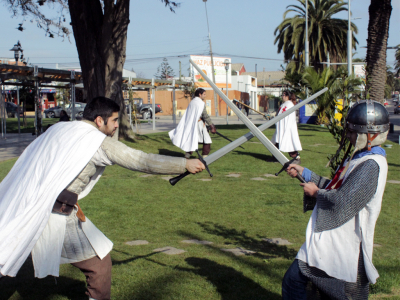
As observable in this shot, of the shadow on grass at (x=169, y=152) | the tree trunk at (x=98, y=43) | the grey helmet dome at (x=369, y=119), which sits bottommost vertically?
the shadow on grass at (x=169, y=152)

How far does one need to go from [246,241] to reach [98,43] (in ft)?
31.8

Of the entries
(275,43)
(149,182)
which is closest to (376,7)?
(149,182)

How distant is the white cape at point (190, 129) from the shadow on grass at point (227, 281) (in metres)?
6.12

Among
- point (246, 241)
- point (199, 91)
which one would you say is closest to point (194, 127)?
point (199, 91)

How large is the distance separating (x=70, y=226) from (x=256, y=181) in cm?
617

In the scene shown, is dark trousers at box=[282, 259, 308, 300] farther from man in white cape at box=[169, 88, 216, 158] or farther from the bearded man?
man in white cape at box=[169, 88, 216, 158]

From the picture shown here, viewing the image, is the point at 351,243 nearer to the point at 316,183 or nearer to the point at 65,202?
the point at 316,183

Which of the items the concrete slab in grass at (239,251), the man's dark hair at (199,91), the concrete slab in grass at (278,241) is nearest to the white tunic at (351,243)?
the concrete slab in grass at (239,251)

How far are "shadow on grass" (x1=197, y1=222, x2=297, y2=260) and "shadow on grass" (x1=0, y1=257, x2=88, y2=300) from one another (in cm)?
192

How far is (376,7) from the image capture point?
615 inches

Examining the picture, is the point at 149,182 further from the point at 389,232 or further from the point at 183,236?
the point at 389,232

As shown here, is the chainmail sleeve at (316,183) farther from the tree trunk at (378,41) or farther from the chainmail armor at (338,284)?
the tree trunk at (378,41)

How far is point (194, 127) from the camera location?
10.3 m

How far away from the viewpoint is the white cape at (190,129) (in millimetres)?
10266
